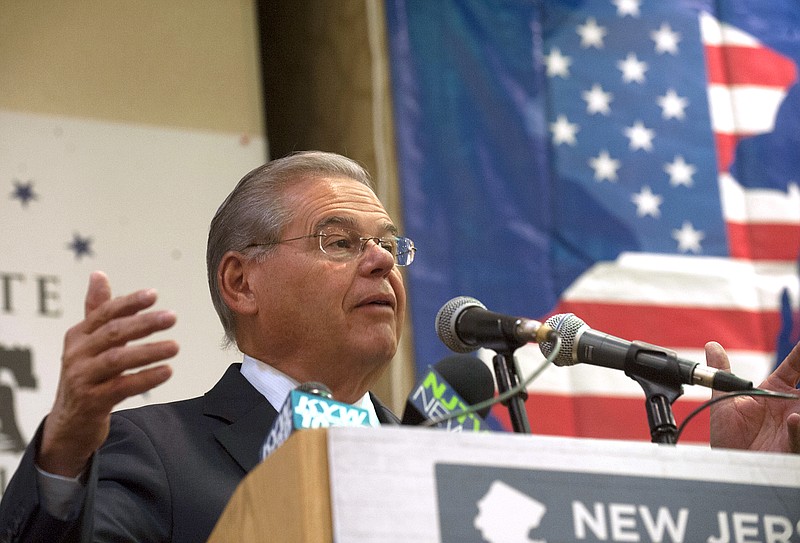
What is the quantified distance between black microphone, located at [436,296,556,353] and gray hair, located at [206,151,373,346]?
0.93 m

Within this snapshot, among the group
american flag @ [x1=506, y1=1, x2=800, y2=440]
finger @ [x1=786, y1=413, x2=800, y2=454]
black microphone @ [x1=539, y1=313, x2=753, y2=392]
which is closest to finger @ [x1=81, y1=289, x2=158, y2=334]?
black microphone @ [x1=539, y1=313, x2=753, y2=392]

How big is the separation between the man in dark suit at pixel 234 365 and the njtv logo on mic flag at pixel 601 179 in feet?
6.24

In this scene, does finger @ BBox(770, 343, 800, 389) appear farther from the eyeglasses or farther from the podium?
the eyeglasses

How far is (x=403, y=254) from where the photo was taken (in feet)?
9.70

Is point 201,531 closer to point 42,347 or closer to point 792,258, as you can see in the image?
point 42,347

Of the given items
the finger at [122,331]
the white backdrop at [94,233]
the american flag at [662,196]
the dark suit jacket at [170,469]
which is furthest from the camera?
the american flag at [662,196]

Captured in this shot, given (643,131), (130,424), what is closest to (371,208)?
(130,424)

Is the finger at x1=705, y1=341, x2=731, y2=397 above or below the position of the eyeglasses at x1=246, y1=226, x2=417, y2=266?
below

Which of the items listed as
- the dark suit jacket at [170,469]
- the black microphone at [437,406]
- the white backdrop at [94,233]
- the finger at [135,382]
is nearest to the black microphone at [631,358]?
the black microphone at [437,406]

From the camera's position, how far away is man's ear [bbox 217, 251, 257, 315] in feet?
9.32

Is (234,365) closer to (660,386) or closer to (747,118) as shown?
(660,386)

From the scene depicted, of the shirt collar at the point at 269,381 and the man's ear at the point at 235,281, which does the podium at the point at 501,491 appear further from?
the man's ear at the point at 235,281

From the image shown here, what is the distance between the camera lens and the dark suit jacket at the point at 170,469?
2.04 m

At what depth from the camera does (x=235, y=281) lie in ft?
9.41
